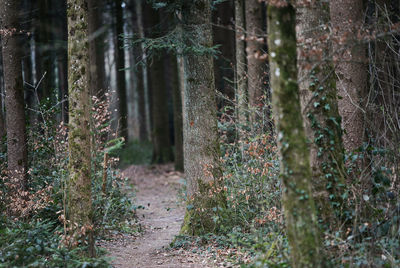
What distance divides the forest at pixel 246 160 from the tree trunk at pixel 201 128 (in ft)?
0.08

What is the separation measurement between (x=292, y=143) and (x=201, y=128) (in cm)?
376

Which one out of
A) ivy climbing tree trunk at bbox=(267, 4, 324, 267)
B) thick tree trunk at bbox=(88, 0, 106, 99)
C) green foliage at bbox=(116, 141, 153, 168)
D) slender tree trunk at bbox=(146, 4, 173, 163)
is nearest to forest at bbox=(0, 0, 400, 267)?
ivy climbing tree trunk at bbox=(267, 4, 324, 267)

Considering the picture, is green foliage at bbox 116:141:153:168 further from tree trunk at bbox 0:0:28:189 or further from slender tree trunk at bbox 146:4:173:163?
tree trunk at bbox 0:0:28:189

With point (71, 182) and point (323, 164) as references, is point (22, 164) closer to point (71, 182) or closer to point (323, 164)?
point (71, 182)

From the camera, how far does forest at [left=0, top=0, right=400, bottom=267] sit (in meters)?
4.97

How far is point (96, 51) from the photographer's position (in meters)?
16.1

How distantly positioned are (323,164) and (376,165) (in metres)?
0.91

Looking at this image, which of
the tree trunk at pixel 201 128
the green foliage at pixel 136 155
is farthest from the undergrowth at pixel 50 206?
the green foliage at pixel 136 155

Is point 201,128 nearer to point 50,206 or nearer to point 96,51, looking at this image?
point 50,206

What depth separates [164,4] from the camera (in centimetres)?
864

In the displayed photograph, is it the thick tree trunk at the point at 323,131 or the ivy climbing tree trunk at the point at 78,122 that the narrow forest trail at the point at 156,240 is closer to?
the ivy climbing tree trunk at the point at 78,122

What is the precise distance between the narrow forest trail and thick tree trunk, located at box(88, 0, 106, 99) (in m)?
3.62

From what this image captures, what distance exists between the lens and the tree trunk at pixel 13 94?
9.30 metres

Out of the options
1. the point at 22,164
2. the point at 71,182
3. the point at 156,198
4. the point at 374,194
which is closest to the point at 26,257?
the point at 71,182
